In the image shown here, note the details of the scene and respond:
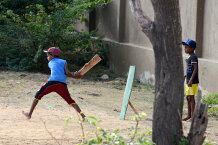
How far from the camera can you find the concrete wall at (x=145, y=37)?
951cm

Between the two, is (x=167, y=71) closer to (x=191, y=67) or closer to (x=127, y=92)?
(x=127, y=92)

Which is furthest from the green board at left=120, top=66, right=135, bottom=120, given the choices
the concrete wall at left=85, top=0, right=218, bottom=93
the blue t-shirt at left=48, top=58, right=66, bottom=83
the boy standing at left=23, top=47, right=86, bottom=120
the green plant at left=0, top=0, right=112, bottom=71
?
the green plant at left=0, top=0, right=112, bottom=71

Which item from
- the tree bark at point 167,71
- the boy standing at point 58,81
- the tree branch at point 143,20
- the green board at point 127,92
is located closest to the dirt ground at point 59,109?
the green board at point 127,92

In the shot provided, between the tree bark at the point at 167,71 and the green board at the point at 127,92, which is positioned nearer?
the tree bark at the point at 167,71

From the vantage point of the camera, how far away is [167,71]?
183 inches

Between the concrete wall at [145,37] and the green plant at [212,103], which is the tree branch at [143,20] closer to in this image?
the green plant at [212,103]

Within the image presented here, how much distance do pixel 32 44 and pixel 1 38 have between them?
39.0 inches

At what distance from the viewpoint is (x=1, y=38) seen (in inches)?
505

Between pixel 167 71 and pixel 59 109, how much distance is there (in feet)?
13.0

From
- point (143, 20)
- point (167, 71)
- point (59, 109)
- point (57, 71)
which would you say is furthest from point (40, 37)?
point (167, 71)

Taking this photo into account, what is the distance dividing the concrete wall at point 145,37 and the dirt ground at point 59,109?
88 cm

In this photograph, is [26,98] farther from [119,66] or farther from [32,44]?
[119,66]

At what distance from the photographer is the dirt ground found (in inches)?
239

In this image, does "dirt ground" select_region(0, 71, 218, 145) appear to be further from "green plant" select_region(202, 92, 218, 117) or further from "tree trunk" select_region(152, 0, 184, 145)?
"tree trunk" select_region(152, 0, 184, 145)
